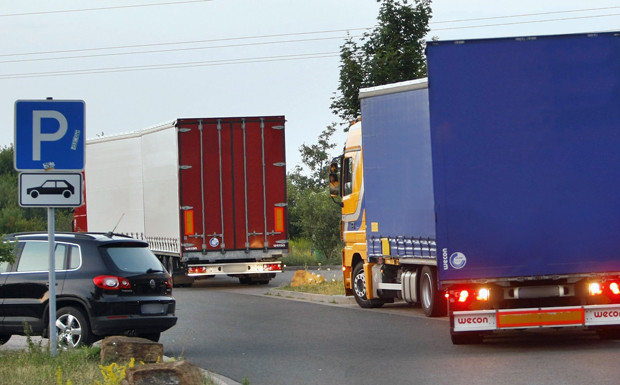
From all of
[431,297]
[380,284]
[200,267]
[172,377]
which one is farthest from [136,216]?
[172,377]

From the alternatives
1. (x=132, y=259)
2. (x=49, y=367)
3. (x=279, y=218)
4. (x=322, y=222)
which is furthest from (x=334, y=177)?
(x=322, y=222)

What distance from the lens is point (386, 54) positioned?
83.2 feet

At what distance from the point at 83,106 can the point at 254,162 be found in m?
16.6

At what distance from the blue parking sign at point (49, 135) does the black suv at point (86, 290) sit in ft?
7.67

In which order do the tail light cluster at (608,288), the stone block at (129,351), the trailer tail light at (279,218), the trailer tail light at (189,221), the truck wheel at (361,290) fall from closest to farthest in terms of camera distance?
the stone block at (129,351) → the tail light cluster at (608,288) → the truck wheel at (361,290) → the trailer tail light at (189,221) → the trailer tail light at (279,218)

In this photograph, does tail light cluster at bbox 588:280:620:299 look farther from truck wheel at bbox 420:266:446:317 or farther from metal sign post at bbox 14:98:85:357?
metal sign post at bbox 14:98:85:357

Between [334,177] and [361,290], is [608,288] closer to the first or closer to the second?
[361,290]

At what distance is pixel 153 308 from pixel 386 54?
12.1 metres

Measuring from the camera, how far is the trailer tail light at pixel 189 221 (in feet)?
94.7

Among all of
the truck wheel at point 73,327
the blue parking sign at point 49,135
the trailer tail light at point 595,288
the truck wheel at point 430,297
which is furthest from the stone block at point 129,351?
the truck wheel at point 430,297

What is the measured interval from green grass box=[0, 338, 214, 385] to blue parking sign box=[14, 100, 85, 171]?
1.98 metres

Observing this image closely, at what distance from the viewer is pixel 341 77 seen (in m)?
26.0

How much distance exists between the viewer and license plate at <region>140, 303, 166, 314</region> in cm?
1466

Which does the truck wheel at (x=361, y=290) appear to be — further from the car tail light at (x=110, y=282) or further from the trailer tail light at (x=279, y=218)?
Result: the car tail light at (x=110, y=282)
